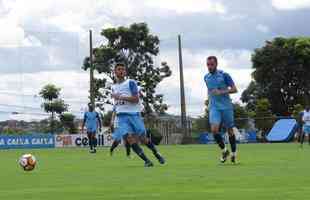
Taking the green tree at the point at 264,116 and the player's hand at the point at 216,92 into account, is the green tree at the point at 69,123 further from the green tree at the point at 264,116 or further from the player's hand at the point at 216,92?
the player's hand at the point at 216,92

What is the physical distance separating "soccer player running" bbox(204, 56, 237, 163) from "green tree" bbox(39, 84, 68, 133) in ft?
154

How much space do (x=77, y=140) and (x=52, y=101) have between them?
7.97 m

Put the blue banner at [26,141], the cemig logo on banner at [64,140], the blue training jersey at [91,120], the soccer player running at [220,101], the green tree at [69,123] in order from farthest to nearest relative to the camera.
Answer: the green tree at [69,123], the cemig logo on banner at [64,140], the blue banner at [26,141], the blue training jersey at [91,120], the soccer player running at [220,101]

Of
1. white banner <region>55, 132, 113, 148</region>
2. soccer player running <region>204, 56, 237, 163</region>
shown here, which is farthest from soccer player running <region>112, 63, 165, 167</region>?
white banner <region>55, 132, 113, 148</region>

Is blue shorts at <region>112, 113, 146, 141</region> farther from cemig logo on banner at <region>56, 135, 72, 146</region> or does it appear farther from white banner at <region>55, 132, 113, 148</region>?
cemig logo on banner at <region>56, 135, 72, 146</region>

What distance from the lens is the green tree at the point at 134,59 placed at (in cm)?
6425

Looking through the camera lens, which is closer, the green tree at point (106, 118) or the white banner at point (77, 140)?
the white banner at point (77, 140)

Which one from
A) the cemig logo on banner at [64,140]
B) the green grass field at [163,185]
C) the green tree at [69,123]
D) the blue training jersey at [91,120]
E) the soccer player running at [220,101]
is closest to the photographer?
the green grass field at [163,185]

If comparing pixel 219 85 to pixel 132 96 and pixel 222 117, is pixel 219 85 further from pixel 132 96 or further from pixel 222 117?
pixel 132 96

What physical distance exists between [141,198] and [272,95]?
69.0 meters

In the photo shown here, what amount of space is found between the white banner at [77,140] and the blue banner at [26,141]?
0.55 meters

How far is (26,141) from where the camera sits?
55.3m

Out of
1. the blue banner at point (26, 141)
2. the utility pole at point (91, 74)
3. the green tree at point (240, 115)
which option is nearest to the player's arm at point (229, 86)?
the blue banner at point (26, 141)

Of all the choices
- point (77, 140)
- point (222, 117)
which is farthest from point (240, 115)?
point (222, 117)
